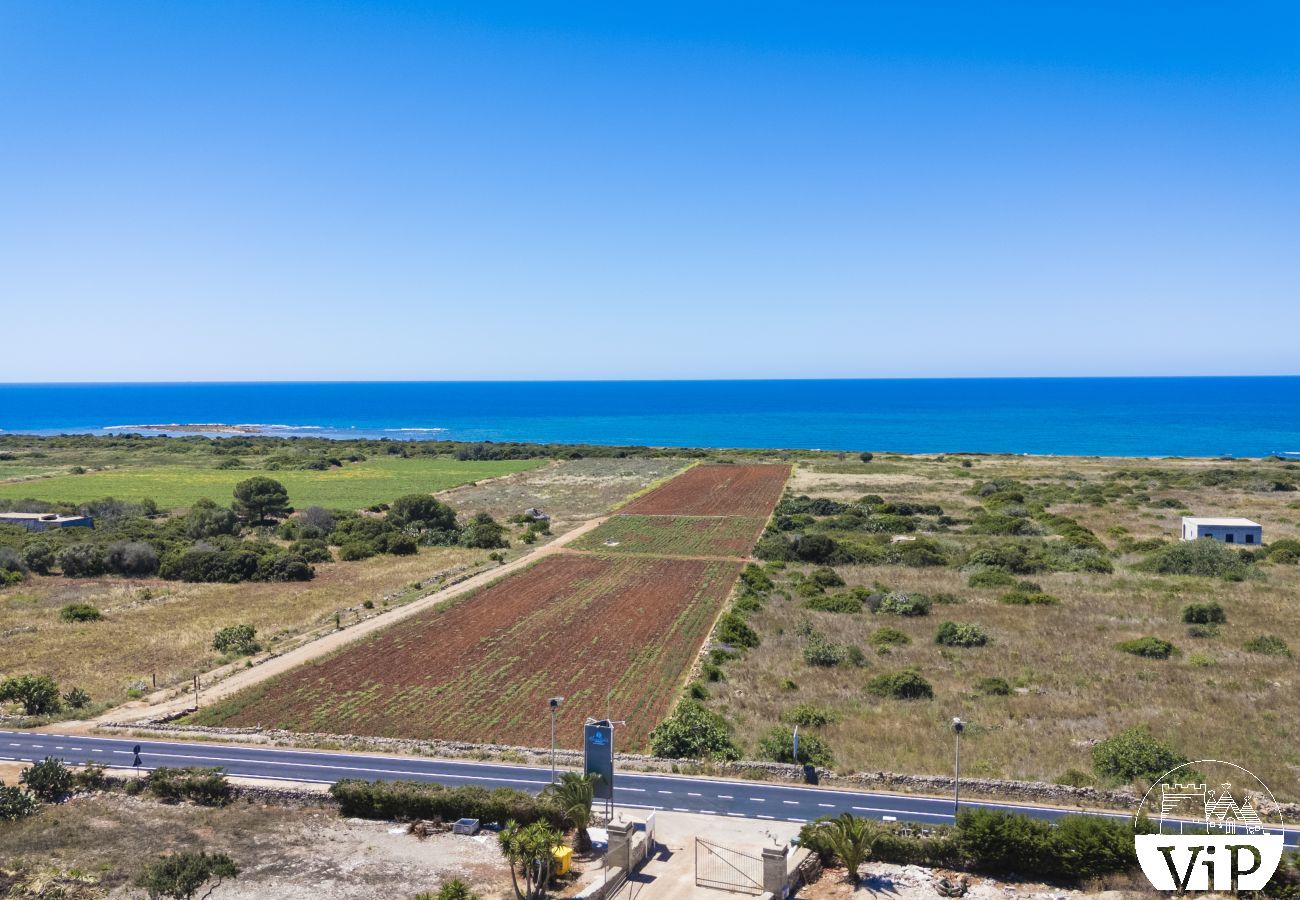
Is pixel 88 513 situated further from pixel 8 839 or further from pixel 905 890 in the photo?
pixel 905 890

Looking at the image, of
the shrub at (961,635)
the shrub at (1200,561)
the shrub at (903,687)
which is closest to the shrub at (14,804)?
the shrub at (903,687)

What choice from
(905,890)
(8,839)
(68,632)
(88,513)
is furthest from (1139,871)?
(88,513)

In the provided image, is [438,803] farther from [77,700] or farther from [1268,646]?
[1268,646]

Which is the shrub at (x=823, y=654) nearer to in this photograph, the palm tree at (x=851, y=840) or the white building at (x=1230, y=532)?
the palm tree at (x=851, y=840)

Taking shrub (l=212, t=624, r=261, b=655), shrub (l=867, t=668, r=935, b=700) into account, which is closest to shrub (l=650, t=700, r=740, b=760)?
shrub (l=867, t=668, r=935, b=700)

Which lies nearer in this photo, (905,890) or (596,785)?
(905,890)

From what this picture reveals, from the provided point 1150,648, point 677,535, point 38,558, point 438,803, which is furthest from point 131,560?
point 1150,648
